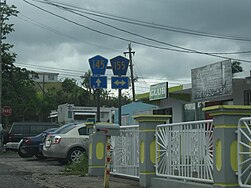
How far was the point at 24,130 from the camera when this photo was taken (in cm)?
2720

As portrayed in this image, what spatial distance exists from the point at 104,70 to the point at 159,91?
23.8ft

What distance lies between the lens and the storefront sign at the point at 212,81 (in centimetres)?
1806

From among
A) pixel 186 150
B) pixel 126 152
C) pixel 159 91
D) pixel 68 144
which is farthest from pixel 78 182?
pixel 159 91

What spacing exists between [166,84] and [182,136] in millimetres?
11929

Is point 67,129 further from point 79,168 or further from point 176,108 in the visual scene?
point 176,108

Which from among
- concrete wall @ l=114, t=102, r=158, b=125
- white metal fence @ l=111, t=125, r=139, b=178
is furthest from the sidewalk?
concrete wall @ l=114, t=102, r=158, b=125

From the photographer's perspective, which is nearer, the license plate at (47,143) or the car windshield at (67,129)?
the license plate at (47,143)

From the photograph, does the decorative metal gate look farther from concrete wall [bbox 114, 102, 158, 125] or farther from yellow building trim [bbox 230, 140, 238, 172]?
concrete wall [bbox 114, 102, 158, 125]

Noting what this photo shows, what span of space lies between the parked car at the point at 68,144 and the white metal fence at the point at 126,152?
14.8 feet

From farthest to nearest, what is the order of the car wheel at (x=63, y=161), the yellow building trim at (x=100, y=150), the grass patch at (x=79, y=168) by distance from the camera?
the car wheel at (x=63, y=161)
the grass patch at (x=79, y=168)
the yellow building trim at (x=100, y=150)

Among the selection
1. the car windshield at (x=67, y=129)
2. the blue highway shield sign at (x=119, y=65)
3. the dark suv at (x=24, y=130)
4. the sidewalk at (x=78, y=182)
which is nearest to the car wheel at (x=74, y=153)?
the car windshield at (x=67, y=129)

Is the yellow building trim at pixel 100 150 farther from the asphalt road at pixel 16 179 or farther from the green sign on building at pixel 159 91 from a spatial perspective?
the green sign on building at pixel 159 91

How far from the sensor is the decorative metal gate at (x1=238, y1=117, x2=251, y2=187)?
807 centimetres

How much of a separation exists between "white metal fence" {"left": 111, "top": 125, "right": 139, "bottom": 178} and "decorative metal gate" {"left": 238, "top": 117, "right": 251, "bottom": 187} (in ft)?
15.5
